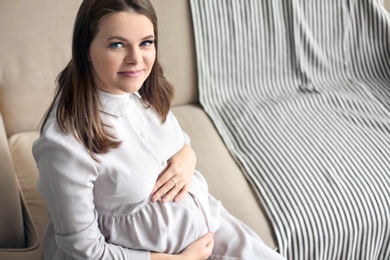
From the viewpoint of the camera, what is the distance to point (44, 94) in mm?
1532

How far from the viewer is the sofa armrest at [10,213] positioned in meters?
1.16

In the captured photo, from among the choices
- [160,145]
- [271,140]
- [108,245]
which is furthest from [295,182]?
[108,245]

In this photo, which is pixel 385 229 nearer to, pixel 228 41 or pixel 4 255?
pixel 228 41

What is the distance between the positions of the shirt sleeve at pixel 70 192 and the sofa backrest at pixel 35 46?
58 centimetres

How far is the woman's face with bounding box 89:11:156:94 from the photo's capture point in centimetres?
93

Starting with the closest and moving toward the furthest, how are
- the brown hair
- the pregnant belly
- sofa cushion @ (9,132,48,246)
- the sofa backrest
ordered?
the brown hair → the pregnant belly → sofa cushion @ (9,132,48,246) → the sofa backrest

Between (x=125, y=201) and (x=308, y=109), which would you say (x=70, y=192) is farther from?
(x=308, y=109)

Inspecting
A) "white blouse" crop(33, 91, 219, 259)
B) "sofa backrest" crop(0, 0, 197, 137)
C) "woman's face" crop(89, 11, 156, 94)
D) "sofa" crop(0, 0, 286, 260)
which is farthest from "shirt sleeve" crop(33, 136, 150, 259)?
"sofa backrest" crop(0, 0, 197, 137)

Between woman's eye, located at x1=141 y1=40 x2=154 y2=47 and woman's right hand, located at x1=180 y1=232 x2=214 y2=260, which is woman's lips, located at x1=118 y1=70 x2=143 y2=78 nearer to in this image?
woman's eye, located at x1=141 y1=40 x2=154 y2=47

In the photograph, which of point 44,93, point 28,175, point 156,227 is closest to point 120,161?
point 156,227

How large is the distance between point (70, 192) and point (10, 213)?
0.97ft

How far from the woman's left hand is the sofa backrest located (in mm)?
507

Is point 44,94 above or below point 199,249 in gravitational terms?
above

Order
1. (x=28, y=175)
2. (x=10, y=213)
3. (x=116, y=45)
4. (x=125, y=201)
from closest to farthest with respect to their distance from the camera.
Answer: (x=116, y=45), (x=125, y=201), (x=10, y=213), (x=28, y=175)
